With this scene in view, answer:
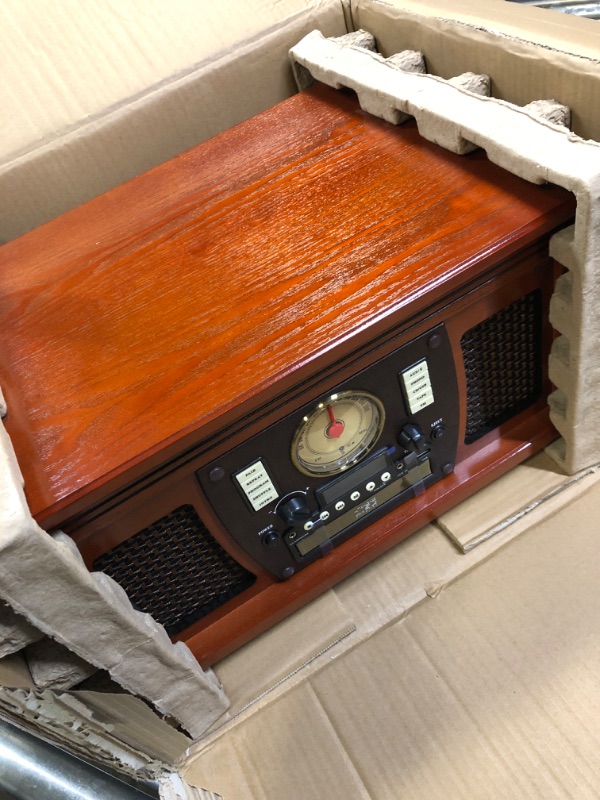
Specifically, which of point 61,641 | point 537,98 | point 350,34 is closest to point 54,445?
point 61,641

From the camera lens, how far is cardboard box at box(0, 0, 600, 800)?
2.34ft

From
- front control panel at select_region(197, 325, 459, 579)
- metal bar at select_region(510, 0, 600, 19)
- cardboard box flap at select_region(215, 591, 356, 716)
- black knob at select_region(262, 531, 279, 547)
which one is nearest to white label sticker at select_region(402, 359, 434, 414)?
front control panel at select_region(197, 325, 459, 579)

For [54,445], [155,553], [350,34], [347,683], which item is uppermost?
[350,34]

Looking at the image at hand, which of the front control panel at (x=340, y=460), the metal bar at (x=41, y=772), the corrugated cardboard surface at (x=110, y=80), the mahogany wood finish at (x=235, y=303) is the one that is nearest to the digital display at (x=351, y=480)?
the front control panel at (x=340, y=460)

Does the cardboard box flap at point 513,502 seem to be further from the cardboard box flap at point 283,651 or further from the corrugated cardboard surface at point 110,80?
the corrugated cardboard surface at point 110,80

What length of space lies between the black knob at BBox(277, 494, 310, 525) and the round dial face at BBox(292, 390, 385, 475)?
0.12ft

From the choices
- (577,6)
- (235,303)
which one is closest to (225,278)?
(235,303)

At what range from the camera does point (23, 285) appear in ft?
2.60

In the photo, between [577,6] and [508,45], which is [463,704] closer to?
[508,45]

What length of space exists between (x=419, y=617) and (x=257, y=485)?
33cm

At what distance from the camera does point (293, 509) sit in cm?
70

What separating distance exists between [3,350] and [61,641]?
33 cm

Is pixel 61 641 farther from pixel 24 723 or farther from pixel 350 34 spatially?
pixel 350 34

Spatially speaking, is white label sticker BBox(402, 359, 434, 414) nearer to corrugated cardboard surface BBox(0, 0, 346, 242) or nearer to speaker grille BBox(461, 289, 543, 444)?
speaker grille BBox(461, 289, 543, 444)
